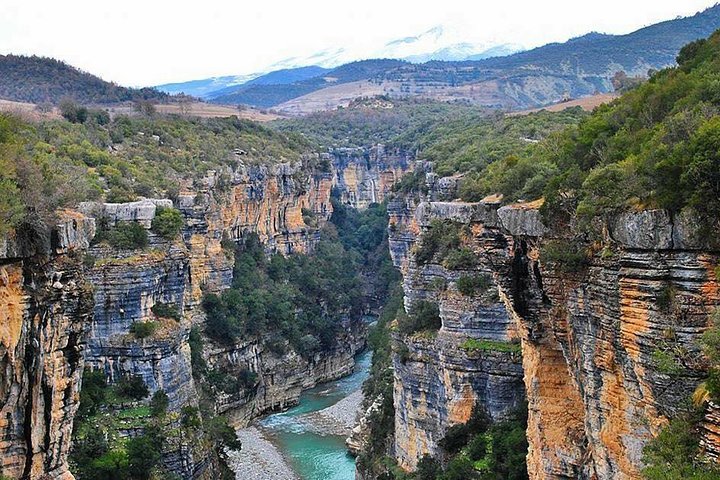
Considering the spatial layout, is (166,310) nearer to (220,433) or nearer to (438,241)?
(220,433)

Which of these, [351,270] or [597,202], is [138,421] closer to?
[597,202]

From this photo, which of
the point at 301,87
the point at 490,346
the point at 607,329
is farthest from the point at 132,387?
the point at 301,87

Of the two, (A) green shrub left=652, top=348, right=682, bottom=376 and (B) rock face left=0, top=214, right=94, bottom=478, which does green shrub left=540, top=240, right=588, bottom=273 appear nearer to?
(A) green shrub left=652, top=348, right=682, bottom=376

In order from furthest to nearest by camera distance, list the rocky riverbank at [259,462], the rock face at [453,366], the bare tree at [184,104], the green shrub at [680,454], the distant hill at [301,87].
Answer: the distant hill at [301,87], the bare tree at [184,104], the rocky riverbank at [259,462], the rock face at [453,366], the green shrub at [680,454]

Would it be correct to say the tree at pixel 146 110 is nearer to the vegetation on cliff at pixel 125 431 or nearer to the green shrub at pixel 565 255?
the vegetation on cliff at pixel 125 431

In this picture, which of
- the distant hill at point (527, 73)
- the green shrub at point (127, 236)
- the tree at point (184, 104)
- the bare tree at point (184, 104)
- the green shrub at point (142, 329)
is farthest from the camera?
the distant hill at point (527, 73)

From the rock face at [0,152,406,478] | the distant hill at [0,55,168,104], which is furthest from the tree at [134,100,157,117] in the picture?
the rock face at [0,152,406,478]

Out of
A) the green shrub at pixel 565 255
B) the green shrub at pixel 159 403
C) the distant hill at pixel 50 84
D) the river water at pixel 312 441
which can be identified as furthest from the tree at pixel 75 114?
the green shrub at pixel 565 255
